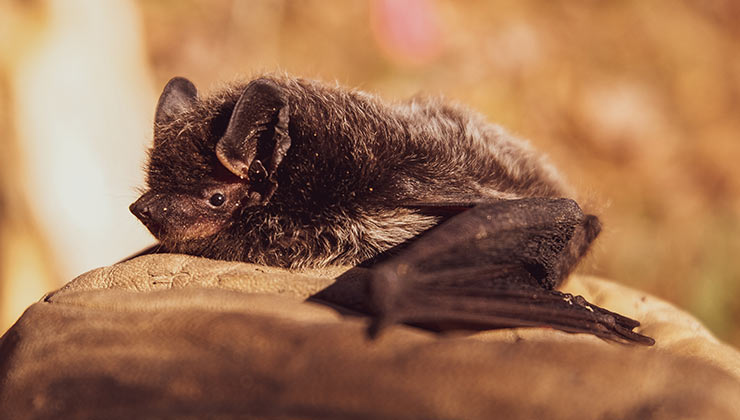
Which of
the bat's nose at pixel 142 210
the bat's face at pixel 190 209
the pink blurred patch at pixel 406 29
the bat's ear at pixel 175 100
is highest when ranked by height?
the pink blurred patch at pixel 406 29

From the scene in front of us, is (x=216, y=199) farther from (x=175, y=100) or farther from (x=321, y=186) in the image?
(x=175, y=100)

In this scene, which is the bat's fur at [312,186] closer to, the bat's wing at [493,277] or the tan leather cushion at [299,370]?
the bat's wing at [493,277]

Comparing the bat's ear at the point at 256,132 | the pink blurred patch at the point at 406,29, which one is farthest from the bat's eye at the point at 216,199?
the pink blurred patch at the point at 406,29

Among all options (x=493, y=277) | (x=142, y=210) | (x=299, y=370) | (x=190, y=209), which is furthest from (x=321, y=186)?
(x=299, y=370)

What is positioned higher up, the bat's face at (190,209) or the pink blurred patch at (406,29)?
the pink blurred patch at (406,29)

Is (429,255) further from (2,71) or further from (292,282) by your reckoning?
(2,71)

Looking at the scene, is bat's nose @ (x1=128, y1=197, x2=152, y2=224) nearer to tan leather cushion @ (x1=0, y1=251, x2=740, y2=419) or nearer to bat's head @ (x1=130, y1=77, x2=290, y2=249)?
bat's head @ (x1=130, y1=77, x2=290, y2=249)
